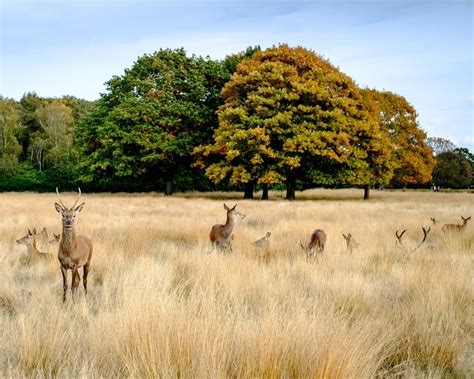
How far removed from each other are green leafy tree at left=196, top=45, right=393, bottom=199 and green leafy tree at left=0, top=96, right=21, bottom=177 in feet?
81.2

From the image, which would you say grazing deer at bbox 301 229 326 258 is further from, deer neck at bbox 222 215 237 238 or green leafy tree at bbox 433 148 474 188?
green leafy tree at bbox 433 148 474 188

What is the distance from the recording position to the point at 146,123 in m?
30.7

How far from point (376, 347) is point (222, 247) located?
5.50 m

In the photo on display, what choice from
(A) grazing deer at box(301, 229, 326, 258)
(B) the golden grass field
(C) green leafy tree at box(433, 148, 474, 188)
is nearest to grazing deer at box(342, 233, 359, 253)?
(B) the golden grass field

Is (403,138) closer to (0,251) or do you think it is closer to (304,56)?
(304,56)

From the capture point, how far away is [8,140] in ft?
171

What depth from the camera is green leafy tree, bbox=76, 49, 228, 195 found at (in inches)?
1207

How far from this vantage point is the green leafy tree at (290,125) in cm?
2673

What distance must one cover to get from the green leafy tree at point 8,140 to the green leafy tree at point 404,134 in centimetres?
3423

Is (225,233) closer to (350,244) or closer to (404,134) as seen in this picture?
(350,244)

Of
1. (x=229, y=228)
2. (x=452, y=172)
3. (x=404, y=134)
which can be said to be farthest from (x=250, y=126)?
(x=452, y=172)

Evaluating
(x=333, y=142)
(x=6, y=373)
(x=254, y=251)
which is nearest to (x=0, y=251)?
(x=254, y=251)

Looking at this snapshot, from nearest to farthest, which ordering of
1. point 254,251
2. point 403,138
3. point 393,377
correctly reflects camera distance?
point 393,377 → point 254,251 → point 403,138

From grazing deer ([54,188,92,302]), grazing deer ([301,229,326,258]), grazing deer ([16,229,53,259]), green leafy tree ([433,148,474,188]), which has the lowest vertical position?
grazing deer ([16,229,53,259])
